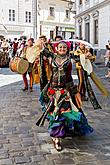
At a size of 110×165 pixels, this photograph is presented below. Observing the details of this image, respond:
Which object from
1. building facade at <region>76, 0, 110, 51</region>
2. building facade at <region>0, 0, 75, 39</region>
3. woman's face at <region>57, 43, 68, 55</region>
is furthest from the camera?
building facade at <region>0, 0, 75, 39</region>

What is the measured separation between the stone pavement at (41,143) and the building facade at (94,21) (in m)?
17.2

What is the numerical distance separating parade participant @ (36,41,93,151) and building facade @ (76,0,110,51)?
751 inches

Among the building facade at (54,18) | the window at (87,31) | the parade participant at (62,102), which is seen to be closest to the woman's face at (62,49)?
the parade participant at (62,102)

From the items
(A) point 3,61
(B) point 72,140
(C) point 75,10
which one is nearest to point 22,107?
(B) point 72,140

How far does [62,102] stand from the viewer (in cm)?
502

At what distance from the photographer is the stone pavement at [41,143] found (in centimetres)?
456

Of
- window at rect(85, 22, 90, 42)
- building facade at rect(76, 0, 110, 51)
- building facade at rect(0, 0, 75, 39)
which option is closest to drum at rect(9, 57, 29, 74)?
building facade at rect(76, 0, 110, 51)

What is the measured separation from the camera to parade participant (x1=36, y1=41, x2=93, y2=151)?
4.91 metres

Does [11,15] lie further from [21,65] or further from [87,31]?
[21,65]

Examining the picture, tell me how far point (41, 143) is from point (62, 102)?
72 cm

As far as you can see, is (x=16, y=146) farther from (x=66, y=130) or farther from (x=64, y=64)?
(x=64, y=64)

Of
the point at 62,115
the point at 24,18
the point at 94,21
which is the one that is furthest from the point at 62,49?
the point at 24,18

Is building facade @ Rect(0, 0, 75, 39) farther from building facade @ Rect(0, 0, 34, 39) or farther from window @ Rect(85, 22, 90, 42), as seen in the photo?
window @ Rect(85, 22, 90, 42)

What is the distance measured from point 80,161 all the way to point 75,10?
30178mm
